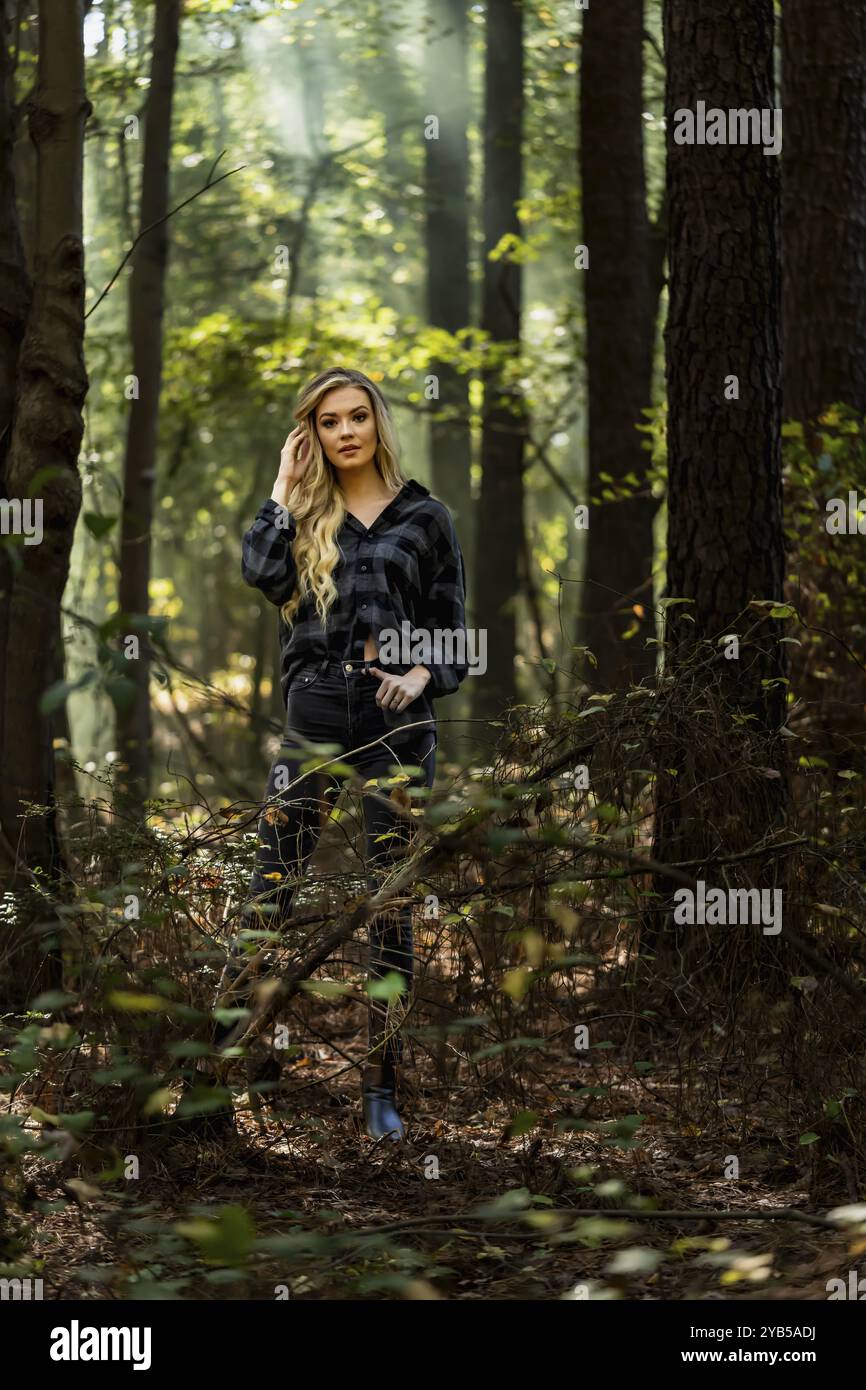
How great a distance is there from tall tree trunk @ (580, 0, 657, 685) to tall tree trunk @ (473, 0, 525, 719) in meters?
3.64

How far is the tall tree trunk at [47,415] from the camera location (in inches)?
215

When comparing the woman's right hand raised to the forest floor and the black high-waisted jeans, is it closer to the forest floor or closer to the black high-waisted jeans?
the black high-waisted jeans

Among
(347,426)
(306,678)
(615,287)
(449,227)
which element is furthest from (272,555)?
(449,227)

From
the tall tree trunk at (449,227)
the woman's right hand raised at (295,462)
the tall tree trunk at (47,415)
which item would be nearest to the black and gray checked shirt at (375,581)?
the woman's right hand raised at (295,462)

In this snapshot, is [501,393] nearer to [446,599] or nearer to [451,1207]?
[446,599]

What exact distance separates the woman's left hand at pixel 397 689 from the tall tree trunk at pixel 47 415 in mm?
1387

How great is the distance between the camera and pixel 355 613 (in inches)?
195

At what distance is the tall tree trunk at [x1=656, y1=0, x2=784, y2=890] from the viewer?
5871 mm

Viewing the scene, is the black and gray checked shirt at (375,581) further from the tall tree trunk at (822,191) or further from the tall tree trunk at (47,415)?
the tall tree trunk at (822,191)

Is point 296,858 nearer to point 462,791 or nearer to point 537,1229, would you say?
point 462,791

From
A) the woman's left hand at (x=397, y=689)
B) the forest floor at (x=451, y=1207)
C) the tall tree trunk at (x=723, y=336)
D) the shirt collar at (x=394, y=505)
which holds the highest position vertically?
the tall tree trunk at (x=723, y=336)

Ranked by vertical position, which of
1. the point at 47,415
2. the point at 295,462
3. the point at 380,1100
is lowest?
the point at 380,1100

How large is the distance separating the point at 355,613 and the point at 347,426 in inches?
25.4

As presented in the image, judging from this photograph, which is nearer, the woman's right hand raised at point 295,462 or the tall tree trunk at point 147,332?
the woman's right hand raised at point 295,462
